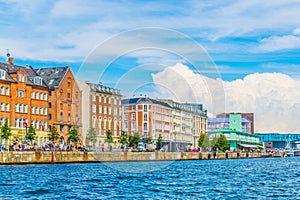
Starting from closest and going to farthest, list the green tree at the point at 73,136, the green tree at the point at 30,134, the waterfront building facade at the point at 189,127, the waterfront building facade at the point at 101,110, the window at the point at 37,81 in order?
the green tree at the point at 30,134
the green tree at the point at 73,136
the window at the point at 37,81
the waterfront building facade at the point at 101,110
the waterfront building facade at the point at 189,127

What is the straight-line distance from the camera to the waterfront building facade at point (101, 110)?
127875 millimetres

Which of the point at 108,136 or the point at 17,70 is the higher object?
the point at 17,70

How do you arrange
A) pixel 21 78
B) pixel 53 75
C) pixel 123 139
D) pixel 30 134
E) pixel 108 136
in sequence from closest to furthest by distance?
pixel 30 134 → pixel 21 78 → pixel 123 139 → pixel 108 136 → pixel 53 75

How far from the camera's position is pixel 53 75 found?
12706 cm

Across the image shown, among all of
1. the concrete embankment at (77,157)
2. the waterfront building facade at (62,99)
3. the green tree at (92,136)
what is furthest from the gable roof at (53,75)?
the concrete embankment at (77,157)

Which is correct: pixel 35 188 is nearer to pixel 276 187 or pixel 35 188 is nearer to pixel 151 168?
pixel 276 187

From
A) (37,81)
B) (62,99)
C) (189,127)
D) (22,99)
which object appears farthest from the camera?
(189,127)

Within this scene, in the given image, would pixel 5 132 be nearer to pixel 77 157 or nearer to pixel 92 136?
pixel 77 157

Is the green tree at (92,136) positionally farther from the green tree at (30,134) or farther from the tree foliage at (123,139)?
the green tree at (30,134)

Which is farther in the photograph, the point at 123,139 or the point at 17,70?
the point at 123,139

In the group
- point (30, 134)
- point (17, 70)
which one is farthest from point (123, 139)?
point (17, 70)

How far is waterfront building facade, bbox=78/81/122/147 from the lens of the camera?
12788cm

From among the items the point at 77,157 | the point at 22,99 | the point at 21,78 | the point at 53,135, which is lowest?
the point at 77,157

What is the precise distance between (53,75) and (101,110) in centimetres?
1299
